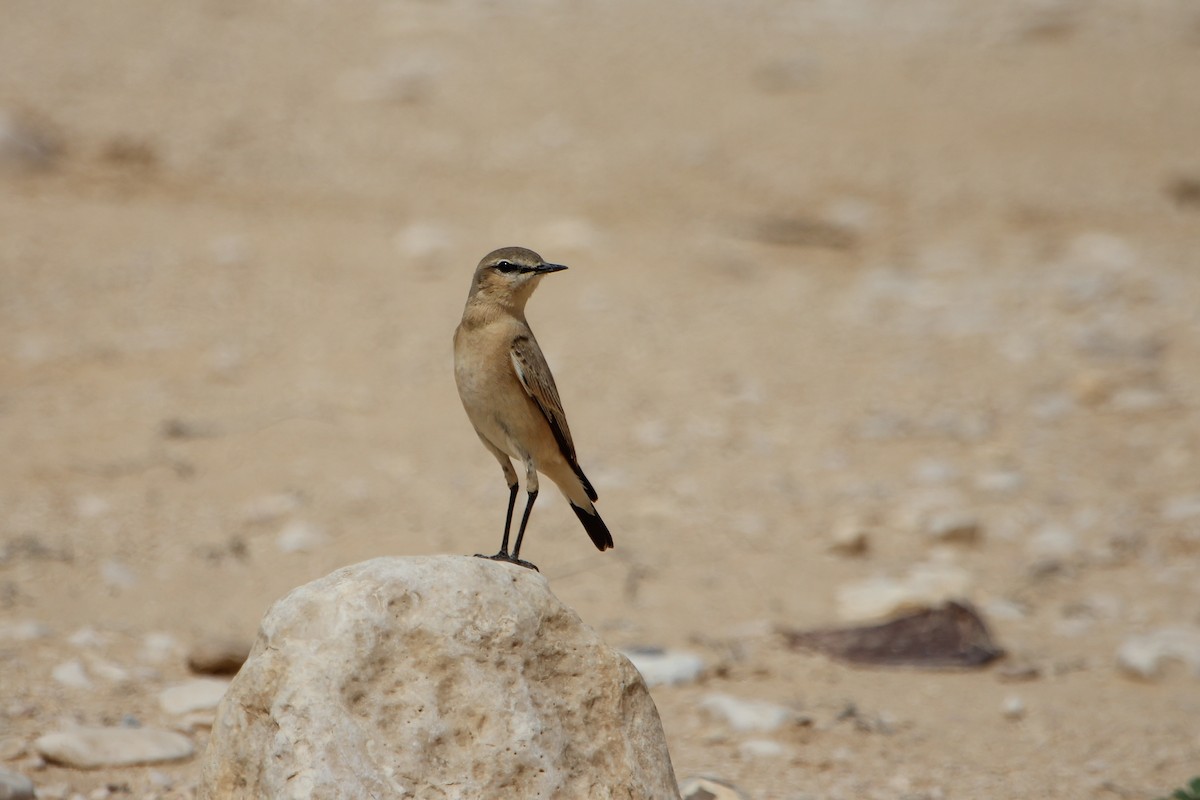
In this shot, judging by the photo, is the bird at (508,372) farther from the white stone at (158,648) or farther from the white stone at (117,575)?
the white stone at (117,575)

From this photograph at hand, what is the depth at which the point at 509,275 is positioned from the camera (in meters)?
5.39

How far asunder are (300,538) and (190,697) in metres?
2.16

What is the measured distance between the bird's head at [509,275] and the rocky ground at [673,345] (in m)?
2.17

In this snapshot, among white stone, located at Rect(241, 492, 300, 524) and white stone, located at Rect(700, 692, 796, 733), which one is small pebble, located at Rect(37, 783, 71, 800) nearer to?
white stone, located at Rect(700, 692, 796, 733)

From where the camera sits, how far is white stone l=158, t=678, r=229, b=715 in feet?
18.9

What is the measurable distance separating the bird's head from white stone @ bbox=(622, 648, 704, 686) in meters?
2.02

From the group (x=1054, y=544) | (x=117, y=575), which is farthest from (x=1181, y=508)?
(x=117, y=575)

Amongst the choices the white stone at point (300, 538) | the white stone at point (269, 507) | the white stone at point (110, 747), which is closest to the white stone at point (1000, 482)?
the white stone at point (300, 538)

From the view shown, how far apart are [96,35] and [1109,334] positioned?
11901 mm

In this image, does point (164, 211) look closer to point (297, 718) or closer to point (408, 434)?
point (408, 434)

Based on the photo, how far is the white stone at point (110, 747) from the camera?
5.05 meters

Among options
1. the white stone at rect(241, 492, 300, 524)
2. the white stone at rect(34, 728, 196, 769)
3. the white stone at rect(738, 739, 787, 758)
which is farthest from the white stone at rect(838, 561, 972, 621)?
the white stone at rect(34, 728, 196, 769)

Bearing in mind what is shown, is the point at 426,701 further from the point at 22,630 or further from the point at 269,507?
the point at 269,507

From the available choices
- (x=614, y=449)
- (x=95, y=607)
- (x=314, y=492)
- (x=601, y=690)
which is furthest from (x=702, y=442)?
(x=601, y=690)
